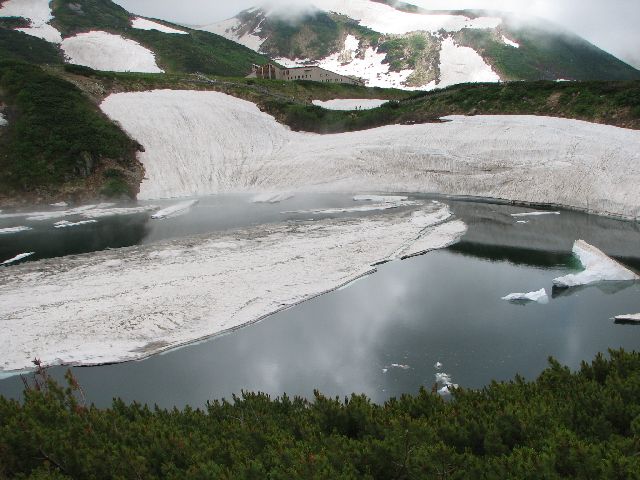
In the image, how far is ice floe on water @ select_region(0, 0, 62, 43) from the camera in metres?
88.2

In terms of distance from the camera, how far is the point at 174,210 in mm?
35406

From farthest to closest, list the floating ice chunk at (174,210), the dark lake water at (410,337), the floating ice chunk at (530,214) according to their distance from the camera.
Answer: the floating ice chunk at (174,210)
the floating ice chunk at (530,214)
the dark lake water at (410,337)

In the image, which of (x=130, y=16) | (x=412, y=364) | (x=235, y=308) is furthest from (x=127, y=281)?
(x=130, y=16)

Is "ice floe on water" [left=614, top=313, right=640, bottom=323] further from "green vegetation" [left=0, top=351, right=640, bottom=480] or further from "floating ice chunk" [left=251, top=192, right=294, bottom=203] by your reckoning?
"floating ice chunk" [left=251, top=192, right=294, bottom=203]

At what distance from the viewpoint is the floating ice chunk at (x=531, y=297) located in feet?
60.6

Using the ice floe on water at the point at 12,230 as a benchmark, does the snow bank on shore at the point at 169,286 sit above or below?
below

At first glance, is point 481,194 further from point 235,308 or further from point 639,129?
point 235,308

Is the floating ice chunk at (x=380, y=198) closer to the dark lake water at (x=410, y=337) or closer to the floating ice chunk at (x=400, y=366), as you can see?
the dark lake water at (x=410, y=337)

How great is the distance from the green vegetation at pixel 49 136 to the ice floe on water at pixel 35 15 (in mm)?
47297

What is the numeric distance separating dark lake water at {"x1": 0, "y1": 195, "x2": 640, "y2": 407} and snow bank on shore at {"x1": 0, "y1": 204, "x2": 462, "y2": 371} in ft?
2.82

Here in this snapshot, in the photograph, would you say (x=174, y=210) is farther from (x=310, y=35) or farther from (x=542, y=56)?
(x=310, y=35)

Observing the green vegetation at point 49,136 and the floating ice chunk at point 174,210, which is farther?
the green vegetation at point 49,136

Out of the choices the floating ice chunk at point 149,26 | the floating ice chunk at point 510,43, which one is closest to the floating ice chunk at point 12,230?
the floating ice chunk at point 149,26

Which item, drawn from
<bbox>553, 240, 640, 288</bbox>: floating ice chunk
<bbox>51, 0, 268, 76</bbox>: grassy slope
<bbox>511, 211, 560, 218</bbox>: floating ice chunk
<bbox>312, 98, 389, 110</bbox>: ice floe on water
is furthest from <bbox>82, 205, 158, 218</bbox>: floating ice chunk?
<bbox>51, 0, 268, 76</bbox>: grassy slope
